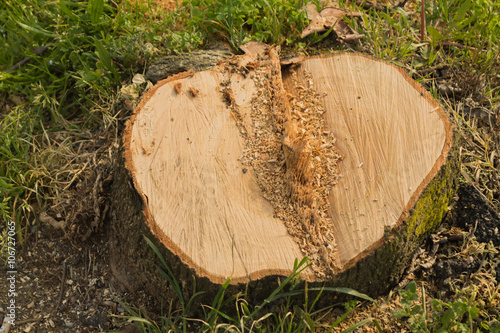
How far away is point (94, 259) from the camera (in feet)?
7.84

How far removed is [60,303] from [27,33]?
1952 millimetres

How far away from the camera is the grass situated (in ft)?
8.57

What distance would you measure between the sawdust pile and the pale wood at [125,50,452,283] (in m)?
0.04

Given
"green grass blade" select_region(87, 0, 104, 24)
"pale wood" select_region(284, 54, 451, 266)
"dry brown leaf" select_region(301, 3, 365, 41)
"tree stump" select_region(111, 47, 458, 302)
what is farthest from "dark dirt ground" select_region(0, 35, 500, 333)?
"dry brown leaf" select_region(301, 3, 365, 41)

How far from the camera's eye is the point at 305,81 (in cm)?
230

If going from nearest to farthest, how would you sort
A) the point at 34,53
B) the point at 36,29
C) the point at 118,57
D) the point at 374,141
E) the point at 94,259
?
the point at 374,141 → the point at 94,259 → the point at 118,57 → the point at 36,29 → the point at 34,53

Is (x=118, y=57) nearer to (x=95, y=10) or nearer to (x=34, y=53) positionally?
(x=95, y=10)

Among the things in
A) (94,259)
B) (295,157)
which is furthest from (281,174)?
(94,259)

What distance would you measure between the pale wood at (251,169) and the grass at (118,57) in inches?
25.2

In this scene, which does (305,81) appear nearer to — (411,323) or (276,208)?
(276,208)

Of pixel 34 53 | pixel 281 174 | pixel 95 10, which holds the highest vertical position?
pixel 95 10

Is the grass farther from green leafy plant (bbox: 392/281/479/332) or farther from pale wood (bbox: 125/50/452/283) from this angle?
green leafy plant (bbox: 392/281/479/332)

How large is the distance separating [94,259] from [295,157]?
1.33 metres

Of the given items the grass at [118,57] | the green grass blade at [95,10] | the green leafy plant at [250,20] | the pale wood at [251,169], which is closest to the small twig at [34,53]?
the grass at [118,57]
